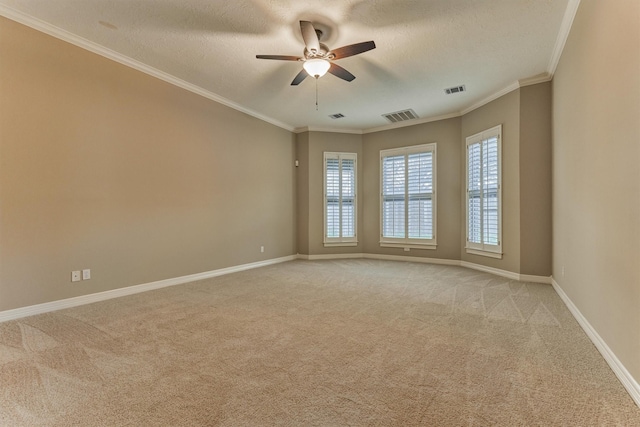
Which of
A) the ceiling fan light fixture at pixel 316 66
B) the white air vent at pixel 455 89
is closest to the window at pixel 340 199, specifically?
the white air vent at pixel 455 89

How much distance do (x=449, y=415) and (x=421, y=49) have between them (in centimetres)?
380

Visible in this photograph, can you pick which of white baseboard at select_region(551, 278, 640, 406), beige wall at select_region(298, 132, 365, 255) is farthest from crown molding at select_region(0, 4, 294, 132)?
white baseboard at select_region(551, 278, 640, 406)

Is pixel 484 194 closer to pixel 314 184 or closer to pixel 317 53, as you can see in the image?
pixel 314 184

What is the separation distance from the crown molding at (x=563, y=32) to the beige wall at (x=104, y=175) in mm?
4826

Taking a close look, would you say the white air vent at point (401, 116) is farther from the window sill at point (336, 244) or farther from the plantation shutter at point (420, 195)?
the window sill at point (336, 244)

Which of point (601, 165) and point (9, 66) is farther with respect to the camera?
point (9, 66)

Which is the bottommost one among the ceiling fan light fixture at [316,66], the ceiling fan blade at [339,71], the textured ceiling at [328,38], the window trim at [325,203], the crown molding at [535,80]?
the window trim at [325,203]

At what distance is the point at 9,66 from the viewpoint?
9.83ft

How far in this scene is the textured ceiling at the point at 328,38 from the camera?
2934mm

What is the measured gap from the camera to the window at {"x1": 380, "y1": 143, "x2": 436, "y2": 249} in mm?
6352

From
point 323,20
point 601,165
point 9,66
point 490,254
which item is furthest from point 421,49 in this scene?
point 9,66

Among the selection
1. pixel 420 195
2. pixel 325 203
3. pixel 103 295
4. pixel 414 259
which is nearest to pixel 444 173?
pixel 420 195

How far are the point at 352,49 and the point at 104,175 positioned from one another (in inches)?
131

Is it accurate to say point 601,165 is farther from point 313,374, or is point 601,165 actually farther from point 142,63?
point 142,63
